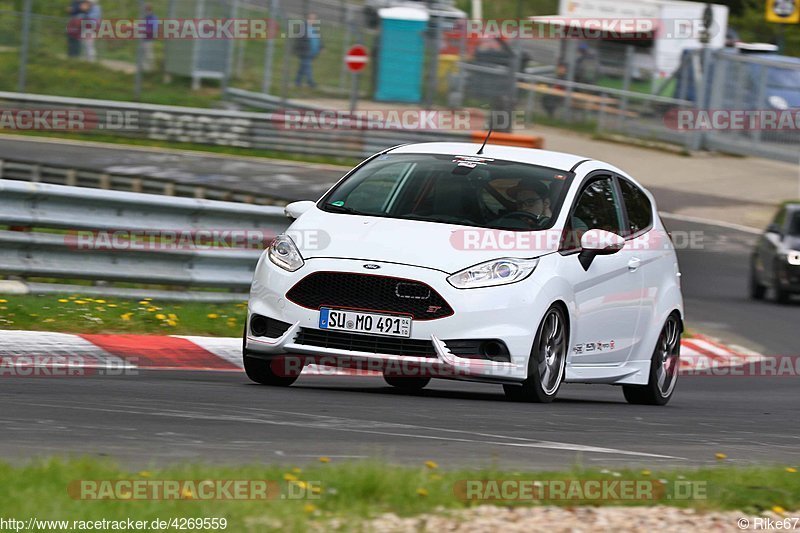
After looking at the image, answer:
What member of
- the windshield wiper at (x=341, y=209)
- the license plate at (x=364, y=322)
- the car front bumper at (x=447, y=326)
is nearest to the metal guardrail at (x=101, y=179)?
the windshield wiper at (x=341, y=209)

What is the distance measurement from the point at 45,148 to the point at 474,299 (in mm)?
22708

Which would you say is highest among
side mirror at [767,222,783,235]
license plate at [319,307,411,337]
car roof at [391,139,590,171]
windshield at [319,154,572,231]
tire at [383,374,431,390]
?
car roof at [391,139,590,171]

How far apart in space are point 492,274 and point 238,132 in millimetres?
24180

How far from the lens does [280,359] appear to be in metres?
9.63

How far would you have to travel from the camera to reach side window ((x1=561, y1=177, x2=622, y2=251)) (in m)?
9.73

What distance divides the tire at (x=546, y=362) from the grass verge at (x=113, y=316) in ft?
11.4

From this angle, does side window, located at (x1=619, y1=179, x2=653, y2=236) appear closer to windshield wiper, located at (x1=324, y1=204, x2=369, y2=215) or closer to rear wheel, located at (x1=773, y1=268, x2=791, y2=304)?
windshield wiper, located at (x1=324, y1=204, x2=369, y2=215)

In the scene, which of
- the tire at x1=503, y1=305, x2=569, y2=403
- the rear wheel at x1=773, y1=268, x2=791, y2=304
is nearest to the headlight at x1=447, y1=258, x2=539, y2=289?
the tire at x1=503, y1=305, x2=569, y2=403

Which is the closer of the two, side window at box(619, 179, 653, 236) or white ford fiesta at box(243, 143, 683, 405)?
white ford fiesta at box(243, 143, 683, 405)

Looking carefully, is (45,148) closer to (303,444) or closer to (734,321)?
(734,321)

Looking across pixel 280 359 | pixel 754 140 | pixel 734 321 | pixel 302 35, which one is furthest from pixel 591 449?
pixel 754 140

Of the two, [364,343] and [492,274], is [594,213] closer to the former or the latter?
[492,274]

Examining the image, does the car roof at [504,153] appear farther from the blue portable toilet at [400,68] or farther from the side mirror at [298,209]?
the blue portable toilet at [400,68]

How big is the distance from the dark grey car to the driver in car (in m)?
12.5
